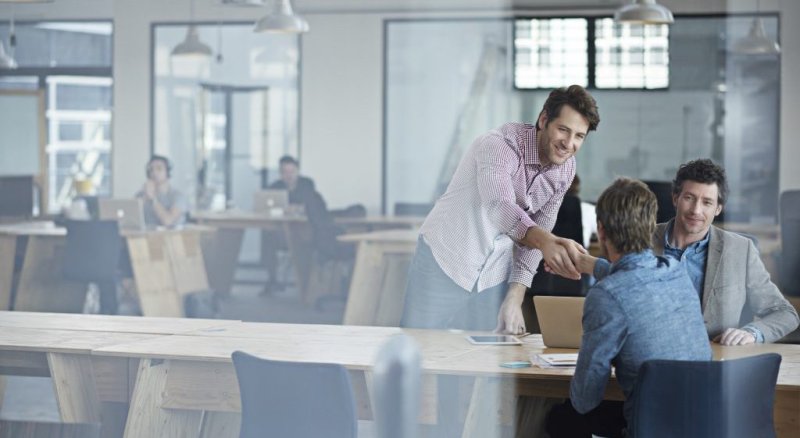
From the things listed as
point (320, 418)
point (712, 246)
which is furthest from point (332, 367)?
point (712, 246)

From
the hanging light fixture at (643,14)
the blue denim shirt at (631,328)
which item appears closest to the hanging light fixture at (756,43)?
the hanging light fixture at (643,14)

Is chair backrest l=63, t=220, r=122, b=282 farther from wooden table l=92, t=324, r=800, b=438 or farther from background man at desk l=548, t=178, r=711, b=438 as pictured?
background man at desk l=548, t=178, r=711, b=438

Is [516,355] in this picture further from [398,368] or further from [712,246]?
[398,368]

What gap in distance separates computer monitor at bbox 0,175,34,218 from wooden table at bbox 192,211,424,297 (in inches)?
124

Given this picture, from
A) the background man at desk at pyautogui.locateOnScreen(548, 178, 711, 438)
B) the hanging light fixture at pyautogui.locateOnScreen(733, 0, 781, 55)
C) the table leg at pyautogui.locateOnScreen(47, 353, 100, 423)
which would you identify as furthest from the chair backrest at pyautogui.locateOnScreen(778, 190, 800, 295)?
the table leg at pyautogui.locateOnScreen(47, 353, 100, 423)

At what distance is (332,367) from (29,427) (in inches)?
41.0

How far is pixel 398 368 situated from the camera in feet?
2.06

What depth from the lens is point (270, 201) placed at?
7160 mm

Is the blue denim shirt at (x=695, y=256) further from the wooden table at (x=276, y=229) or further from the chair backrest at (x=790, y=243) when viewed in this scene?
the wooden table at (x=276, y=229)

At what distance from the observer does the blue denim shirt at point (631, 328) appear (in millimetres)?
1810

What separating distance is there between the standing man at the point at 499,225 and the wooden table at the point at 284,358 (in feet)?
0.61

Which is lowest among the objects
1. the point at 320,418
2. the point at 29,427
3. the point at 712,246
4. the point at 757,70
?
the point at 29,427

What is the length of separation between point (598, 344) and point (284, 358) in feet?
1.77

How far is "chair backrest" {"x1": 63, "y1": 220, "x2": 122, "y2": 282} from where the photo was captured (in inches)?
201
